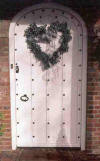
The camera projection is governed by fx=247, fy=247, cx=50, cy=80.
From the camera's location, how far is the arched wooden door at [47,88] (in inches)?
178

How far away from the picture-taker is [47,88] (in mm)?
4676

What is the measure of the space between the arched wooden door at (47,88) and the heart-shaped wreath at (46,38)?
0.07 metres

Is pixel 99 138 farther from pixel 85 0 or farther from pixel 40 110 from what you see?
pixel 85 0

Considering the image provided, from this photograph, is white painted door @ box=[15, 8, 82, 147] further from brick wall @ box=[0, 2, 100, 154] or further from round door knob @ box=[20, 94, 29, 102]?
brick wall @ box=[0, 2, 100, 154]

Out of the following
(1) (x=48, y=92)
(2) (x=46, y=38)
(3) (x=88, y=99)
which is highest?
(2) (x=46, y=38)

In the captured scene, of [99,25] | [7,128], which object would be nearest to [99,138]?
[7,128]

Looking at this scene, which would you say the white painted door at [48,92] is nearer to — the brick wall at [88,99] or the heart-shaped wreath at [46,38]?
the heart-shaped wreath at [46,38]

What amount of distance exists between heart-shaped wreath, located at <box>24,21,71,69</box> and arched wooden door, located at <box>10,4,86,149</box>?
0.22 feet

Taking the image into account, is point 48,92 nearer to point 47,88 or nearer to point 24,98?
point 47,88

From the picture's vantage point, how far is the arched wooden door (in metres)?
4.52

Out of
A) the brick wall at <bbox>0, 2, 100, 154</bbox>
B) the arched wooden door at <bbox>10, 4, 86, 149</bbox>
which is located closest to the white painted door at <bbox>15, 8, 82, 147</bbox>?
the arched wooden door at <bbox>10, 4, 86, 149</bbox>

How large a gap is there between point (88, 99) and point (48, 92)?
76cm

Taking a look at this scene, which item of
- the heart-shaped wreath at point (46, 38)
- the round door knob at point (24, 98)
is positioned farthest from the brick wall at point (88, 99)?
the heart-shaped wreath at point (46, 38)

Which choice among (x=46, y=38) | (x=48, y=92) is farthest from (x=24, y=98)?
(x=46, y=38)
